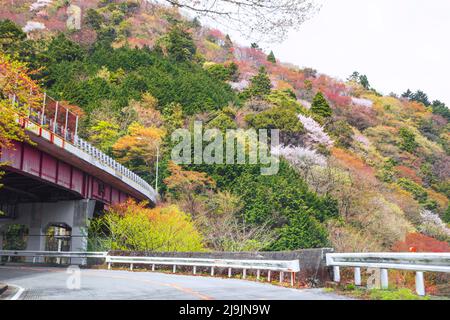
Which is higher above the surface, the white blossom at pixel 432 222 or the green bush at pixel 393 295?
the white blossom at pixel 432 222

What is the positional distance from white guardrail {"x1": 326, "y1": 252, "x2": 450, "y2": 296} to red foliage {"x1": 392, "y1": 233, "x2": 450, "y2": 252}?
34336mm

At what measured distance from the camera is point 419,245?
48125mm

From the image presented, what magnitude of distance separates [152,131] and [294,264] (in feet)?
154

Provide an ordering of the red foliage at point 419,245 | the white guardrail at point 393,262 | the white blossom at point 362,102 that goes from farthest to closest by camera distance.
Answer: the white blossom at point 362,102 < the red foliage at point 419,245 < the white guardrail at point 393,262

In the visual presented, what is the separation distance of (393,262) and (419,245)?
3841 centimetres

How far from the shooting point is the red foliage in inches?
1861

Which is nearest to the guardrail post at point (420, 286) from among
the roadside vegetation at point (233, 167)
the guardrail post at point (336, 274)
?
the guardrail post at point (336, 274)

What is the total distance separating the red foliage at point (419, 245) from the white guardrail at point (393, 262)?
34336 millimetres

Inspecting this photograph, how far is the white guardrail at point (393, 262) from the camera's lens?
34.4 ft

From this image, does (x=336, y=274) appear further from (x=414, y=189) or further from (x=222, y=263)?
(x=414, y=189)

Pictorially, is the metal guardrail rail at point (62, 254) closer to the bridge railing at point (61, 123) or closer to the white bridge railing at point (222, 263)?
the white bridge railing at point (222, 263)

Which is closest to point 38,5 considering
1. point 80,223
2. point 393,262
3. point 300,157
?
point 300,157

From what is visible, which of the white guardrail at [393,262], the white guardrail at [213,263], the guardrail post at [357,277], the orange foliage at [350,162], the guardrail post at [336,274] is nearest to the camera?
the white guardrail at [393,262]

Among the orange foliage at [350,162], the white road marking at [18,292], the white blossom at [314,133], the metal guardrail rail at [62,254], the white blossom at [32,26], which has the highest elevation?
the white blossom at [32,26]
